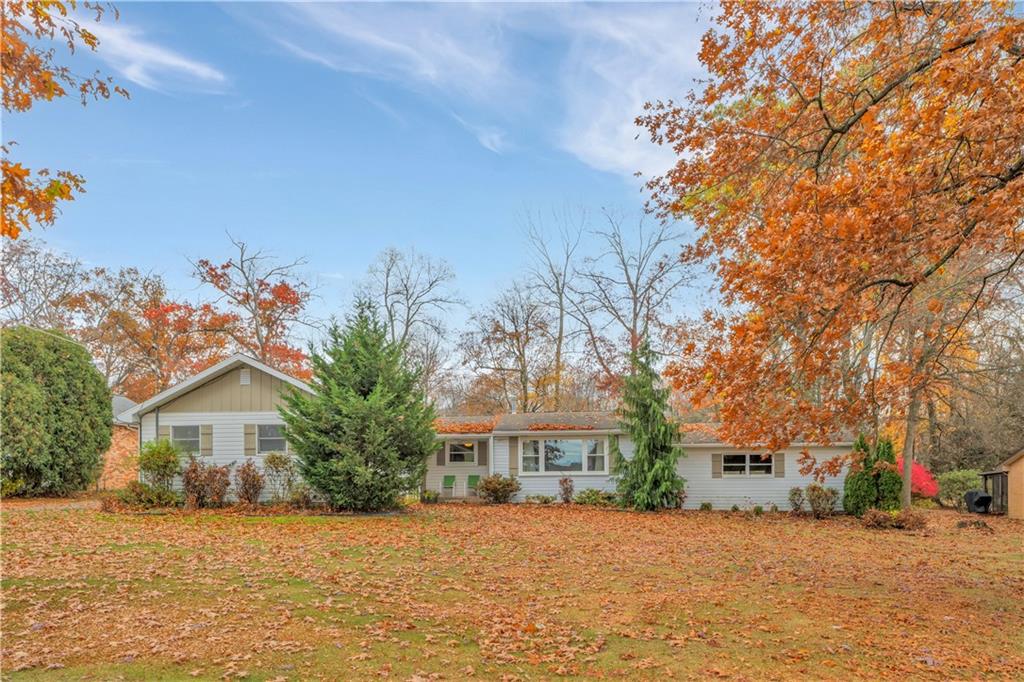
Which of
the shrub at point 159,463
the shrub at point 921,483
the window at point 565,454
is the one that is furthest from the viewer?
the shrub at point 921,483

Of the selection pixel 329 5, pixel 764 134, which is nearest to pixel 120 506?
pixel 329 5

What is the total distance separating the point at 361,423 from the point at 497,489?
7.02 metres

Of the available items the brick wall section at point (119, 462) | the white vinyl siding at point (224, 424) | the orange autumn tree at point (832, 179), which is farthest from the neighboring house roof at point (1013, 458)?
the brick wall section at point (119, 462)

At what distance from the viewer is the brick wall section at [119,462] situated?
2564 centimetres

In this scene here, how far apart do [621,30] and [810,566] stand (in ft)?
30.2

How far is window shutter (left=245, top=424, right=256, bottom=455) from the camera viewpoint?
64.2ft

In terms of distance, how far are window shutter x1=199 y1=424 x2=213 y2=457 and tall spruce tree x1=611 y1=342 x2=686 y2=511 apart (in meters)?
12.6

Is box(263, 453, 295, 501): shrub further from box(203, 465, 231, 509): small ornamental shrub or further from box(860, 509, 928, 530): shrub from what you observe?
box(860, 509, 928, 530): shrub

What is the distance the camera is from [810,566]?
10.7m

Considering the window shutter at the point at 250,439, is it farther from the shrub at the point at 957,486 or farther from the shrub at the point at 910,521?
the shrub at the point at 957,486

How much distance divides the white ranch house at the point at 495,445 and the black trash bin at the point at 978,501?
5.27 m

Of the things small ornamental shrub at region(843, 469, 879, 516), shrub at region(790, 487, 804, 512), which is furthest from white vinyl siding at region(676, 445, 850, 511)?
small ornamental shrub at region(843, 469, 879, 516)

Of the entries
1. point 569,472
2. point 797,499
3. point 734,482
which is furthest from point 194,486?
point 797,499

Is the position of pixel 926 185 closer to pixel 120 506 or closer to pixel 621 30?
pixel 621 30
